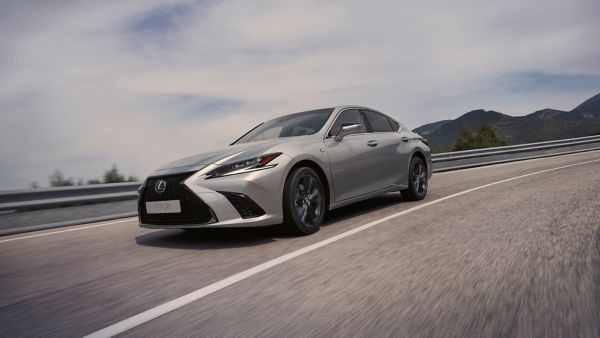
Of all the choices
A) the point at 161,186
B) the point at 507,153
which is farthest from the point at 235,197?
the point at 507,153

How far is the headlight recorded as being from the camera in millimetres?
4250

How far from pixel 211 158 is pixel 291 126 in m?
1.54

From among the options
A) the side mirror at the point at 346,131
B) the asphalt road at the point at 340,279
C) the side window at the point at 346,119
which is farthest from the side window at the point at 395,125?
the asphalt road at the point at 340,279

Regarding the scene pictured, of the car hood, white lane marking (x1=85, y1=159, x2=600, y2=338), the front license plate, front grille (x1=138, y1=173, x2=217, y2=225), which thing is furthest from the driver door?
the front license plate

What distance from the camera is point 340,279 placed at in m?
3.04

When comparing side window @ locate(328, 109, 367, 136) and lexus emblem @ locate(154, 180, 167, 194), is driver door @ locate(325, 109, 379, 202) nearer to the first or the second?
side window @ locate(328, 109, 367, 136)

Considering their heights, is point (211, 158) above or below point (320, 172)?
above

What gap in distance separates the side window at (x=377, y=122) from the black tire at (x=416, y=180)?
27.5 inches

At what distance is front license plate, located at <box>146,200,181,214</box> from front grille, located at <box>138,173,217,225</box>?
0.03 meters

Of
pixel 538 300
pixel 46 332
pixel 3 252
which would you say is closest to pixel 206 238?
pixel 3 252

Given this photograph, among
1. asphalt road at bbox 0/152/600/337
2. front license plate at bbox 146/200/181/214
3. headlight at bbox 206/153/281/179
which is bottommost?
asphalt road at bbox 0/152/600/337

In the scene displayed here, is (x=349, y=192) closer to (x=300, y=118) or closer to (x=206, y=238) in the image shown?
(x=300, y=118)

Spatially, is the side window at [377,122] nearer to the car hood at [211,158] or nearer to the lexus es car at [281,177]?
the lexus es car at [281,177]

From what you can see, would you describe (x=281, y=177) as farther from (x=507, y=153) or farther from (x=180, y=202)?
(x=507, y=153)
